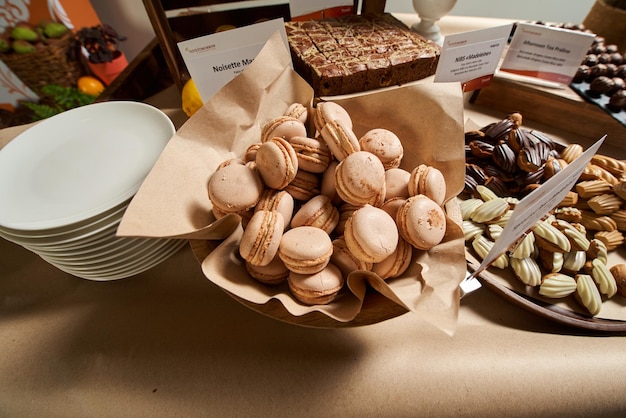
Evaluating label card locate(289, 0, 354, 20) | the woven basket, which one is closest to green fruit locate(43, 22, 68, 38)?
the woven basket

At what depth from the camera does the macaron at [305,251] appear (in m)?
0.62

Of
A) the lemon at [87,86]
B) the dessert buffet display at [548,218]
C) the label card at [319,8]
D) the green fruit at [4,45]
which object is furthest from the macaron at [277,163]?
the green fruit at [4,45]

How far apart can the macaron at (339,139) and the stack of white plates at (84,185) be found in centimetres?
38

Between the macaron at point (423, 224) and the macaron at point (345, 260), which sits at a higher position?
the macaron at point (423, 224)

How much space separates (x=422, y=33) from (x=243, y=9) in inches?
35.0

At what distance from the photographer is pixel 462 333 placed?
80 cm

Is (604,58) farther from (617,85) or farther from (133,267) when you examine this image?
(133,267)

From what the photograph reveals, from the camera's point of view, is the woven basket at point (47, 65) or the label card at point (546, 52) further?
the woven basket at point (47, 65)

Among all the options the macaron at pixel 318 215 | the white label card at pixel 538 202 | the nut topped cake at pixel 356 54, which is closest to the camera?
the white label card at pixel 538 202

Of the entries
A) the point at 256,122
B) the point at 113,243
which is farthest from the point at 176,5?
the point at 113,243

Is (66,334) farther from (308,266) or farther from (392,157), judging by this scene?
(392,157)

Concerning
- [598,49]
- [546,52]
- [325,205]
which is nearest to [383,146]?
[325,205]

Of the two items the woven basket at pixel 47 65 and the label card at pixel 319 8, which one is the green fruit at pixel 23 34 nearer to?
the woven basket at pixel 47 65

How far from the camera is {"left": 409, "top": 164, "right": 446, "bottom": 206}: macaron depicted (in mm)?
711
